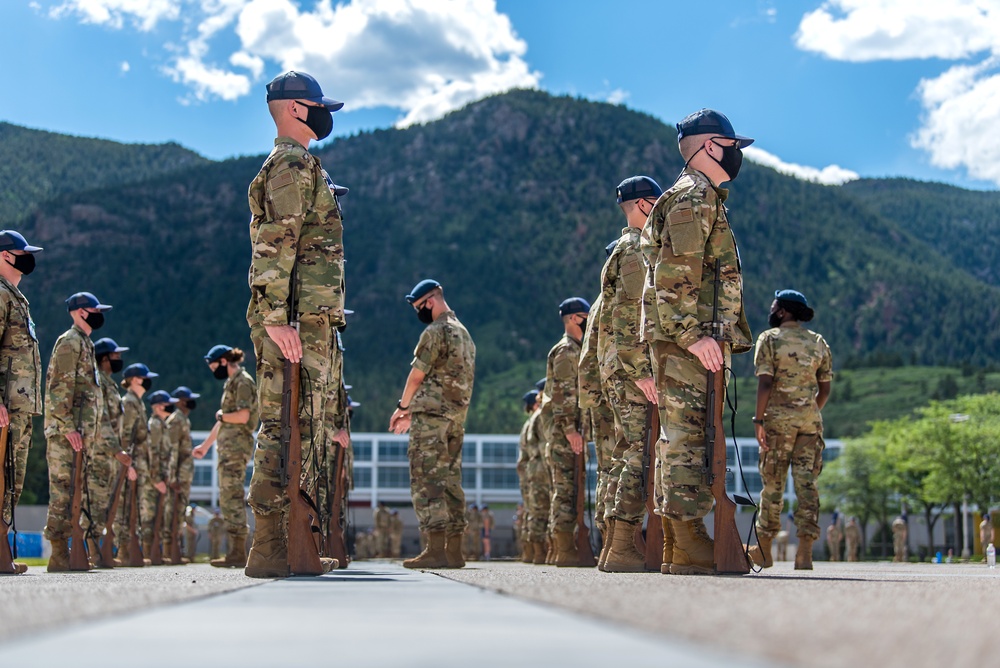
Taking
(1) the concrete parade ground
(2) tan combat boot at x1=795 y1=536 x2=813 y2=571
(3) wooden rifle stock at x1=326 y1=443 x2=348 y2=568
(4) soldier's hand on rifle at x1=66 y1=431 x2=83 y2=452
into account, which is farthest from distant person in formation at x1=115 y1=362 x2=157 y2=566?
(1) the concrete parade ground

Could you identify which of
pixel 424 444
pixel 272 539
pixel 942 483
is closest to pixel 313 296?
pixel 272 539

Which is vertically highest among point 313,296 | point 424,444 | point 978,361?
point 978,361

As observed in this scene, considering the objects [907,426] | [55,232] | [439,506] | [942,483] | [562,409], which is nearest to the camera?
[439,506]

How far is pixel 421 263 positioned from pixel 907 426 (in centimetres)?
12567

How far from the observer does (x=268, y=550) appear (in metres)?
6.78

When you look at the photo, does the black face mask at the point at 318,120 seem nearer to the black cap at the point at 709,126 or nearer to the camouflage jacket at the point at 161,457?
the black cap at the point at 709,126

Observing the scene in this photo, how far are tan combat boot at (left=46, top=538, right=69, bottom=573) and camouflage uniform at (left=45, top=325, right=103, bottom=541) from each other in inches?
16.3

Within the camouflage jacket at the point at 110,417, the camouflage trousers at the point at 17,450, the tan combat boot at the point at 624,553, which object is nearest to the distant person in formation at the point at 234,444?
the camouflage jacket at the point at 110,417

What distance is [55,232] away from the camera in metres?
177

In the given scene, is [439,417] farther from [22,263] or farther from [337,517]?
[22,263]

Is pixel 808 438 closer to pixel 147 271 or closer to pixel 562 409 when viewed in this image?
pixel 562 409

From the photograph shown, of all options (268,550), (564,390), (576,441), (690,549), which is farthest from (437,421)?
(690,549)

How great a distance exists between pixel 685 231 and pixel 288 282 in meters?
2.37

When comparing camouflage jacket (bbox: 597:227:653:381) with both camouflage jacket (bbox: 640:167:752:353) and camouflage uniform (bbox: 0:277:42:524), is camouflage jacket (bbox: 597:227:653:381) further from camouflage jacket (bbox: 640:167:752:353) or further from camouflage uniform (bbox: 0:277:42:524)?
camouflage uniform (bbox: 0:277:42:524)
